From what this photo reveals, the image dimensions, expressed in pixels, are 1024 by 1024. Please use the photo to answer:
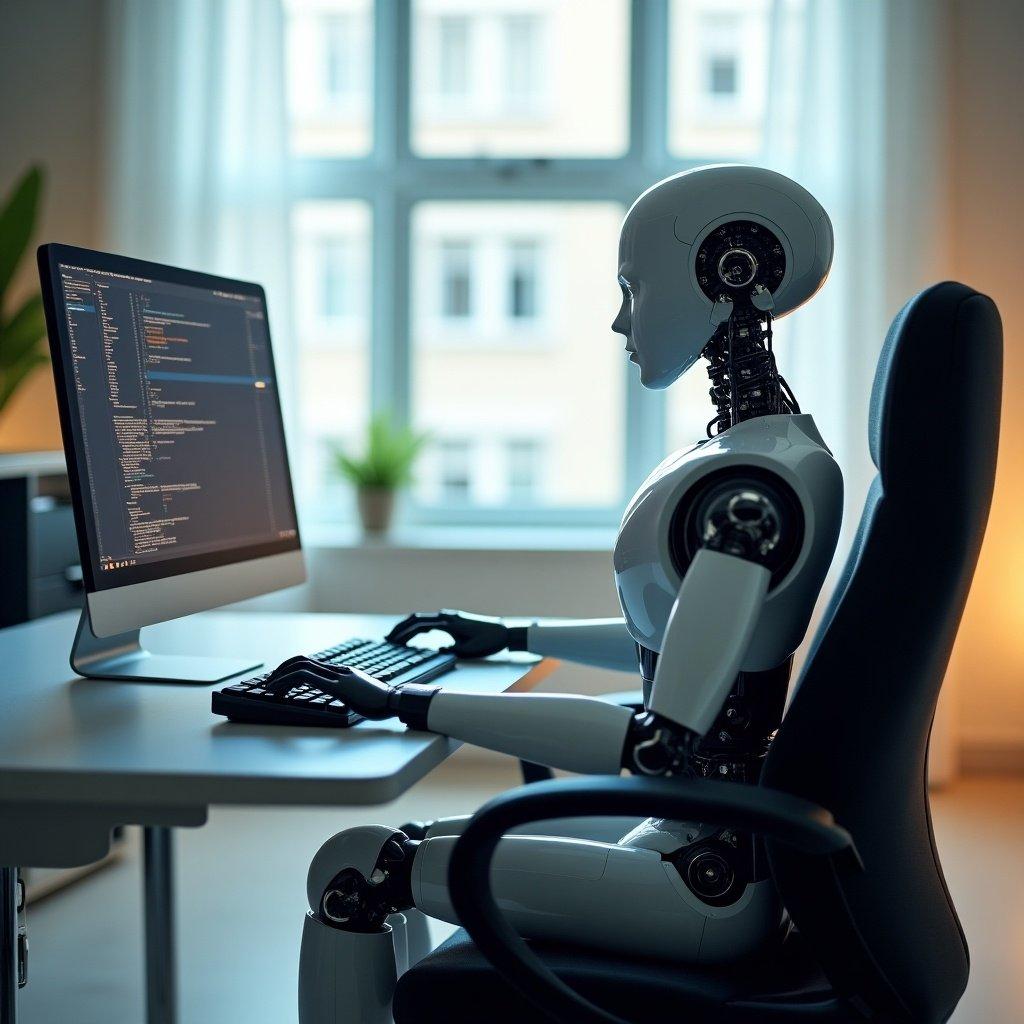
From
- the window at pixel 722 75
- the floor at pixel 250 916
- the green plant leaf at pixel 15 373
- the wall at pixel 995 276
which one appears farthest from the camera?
the window at pixel 722 75

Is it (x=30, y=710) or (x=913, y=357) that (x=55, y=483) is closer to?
(x=30, y=710)

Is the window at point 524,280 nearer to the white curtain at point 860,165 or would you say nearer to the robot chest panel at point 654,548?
the white curtain at point 860,165

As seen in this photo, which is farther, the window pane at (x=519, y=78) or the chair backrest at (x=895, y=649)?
the window pane at (x=519, y=78)

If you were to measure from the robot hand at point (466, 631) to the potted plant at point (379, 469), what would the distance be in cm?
215

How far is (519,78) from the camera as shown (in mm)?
4008

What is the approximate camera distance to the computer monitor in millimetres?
1380

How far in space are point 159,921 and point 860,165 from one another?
2.98 meters

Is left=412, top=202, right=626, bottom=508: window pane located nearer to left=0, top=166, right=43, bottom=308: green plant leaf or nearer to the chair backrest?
left=0, top=166, right=43, bottom=308: green plant leaf

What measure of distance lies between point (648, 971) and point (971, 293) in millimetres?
684

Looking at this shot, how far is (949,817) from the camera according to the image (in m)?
3.33

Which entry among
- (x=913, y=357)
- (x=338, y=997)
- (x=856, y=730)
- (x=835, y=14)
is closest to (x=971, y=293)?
(x=913, y=357)

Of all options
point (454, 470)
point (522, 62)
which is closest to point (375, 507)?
point (454, 470)

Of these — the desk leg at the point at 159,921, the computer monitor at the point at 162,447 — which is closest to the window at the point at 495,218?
the computer monitor at the point at 162,447

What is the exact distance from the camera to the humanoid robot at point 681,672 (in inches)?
43.5
